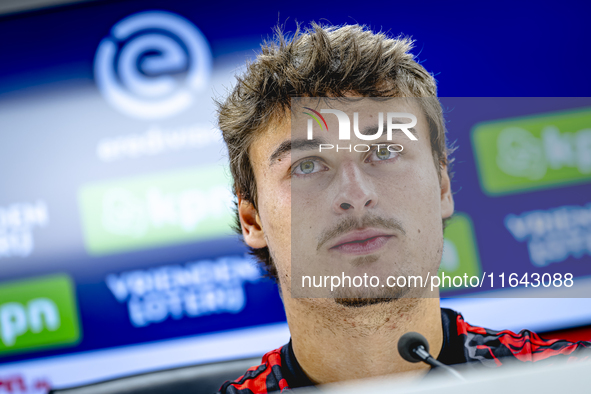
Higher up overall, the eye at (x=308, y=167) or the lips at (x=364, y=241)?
the eye at (x=308, y=167)

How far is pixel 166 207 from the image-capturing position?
5.06 feet

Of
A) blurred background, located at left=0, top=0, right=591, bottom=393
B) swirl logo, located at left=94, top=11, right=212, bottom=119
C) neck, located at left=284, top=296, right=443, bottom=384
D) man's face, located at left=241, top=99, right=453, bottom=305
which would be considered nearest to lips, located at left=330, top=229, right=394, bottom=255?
man's face, located at left=241, top=99, right=453, bottom=305

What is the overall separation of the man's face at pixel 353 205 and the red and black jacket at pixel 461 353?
0.18m

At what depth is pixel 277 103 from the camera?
0.95m

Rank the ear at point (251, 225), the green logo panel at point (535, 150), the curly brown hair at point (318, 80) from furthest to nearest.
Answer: the green logo panel at point (535, 150) < the ear at point (251, 225) < the curly brown hair at point (318, 80)

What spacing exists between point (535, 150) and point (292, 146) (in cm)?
102

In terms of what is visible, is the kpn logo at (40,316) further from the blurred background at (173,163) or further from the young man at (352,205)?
the young man at (352,205)

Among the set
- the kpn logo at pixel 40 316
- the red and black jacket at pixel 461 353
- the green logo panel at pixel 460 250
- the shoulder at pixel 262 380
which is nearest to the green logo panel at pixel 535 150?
the green logo panel at pixel 460 250

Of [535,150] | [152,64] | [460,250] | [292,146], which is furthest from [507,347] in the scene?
[152,64]

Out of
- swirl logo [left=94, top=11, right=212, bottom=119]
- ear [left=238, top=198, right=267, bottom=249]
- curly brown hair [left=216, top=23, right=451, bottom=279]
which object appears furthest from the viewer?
swirl logo [left=94, top=11, right=212, bottom=119]

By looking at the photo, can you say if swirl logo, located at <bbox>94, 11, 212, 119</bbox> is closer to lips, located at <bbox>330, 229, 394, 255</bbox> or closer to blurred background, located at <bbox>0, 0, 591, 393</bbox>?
blurred background, located at <bbox>0, 0, 591, 393</bbox>

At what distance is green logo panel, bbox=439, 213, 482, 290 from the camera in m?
1.08

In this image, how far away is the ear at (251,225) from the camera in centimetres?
104

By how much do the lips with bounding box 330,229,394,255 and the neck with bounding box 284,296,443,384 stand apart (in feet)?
0.39
